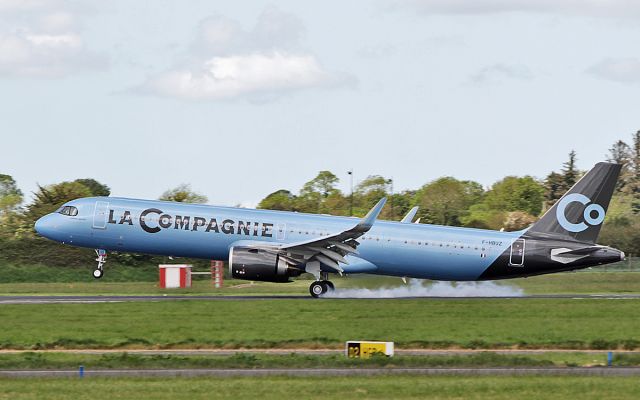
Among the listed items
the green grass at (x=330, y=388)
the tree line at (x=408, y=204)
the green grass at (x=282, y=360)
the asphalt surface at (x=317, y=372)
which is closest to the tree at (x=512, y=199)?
the tree line at (x=408, y=204)

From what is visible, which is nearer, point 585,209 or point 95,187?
point 585,209

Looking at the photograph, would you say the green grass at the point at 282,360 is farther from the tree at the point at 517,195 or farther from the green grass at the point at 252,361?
the tree at the point at 517,195

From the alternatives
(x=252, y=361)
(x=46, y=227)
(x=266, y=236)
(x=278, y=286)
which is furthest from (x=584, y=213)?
(x=252, y=361)

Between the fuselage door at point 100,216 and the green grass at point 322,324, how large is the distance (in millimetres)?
6639

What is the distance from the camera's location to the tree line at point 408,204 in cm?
6134

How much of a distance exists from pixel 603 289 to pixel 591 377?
31.3 metres

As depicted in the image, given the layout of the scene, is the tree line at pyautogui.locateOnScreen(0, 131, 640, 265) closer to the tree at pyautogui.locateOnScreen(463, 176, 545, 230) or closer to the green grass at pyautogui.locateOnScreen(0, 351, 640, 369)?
the tree at pyautogui.locateOnScreen(463, 176, 545, 230)

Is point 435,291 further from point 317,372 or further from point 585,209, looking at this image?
point 317,372

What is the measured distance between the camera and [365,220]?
4284 cm

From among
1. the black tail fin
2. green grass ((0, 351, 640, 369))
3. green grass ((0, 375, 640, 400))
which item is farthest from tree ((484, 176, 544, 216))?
green grass ((0, 375, 640, 400))

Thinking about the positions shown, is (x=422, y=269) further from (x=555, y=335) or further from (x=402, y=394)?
(x=402, y=394)

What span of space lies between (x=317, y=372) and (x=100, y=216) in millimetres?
24438

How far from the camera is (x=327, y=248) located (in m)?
44.3

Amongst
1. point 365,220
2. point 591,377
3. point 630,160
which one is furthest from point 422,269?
point 630,160
